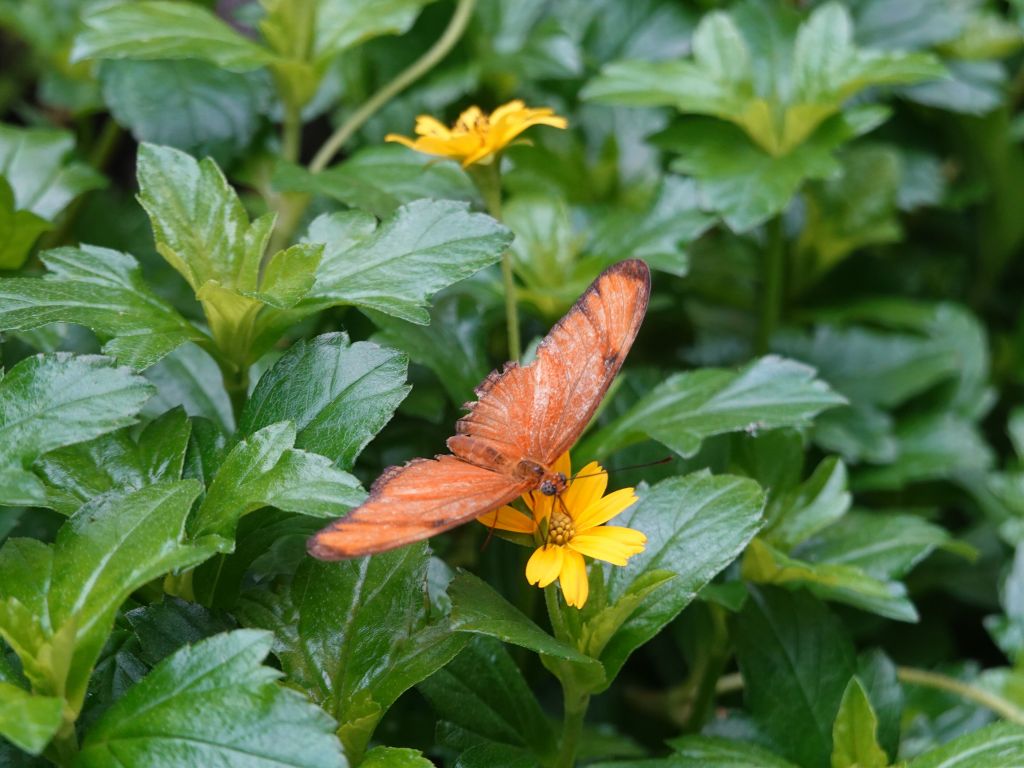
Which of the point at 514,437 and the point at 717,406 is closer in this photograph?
the point at 514,437

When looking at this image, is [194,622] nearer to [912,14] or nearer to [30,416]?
[30,416]

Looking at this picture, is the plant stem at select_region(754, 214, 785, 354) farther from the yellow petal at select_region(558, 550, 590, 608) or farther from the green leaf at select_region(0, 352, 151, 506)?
the green leaf at select_region(0, 352, 151, 506)

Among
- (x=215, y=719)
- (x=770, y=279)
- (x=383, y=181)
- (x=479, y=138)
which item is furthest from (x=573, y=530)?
(x=770, y=279)

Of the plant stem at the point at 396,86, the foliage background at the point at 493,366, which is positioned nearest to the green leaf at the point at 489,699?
the foliage background at the point at 493,366

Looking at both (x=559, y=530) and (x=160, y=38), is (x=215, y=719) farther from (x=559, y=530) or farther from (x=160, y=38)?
(x=160, y=38)

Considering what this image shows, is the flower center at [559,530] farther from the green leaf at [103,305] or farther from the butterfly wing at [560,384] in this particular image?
the green leaf at [103,305]

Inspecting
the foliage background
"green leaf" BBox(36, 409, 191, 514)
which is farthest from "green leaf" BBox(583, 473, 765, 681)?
"green leaf" BBox(36, 409, 191, 514)

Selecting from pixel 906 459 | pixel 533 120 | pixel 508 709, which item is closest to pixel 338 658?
pixel 508 709

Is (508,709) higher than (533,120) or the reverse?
the reverse
